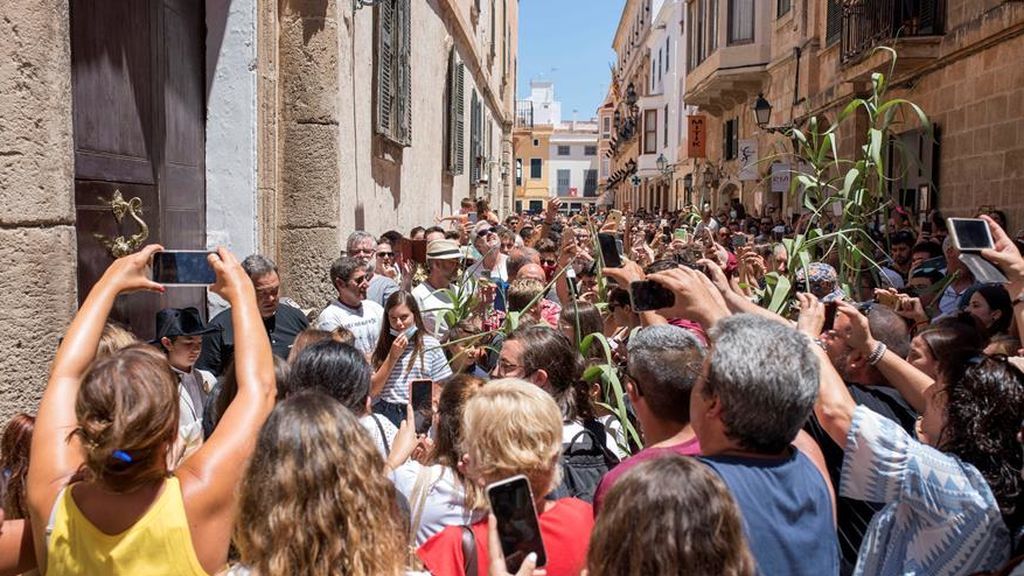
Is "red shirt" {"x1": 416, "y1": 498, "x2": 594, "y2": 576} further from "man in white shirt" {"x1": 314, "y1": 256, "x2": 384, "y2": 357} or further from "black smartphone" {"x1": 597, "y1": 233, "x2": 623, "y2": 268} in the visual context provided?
"man in white shirt" {"x1": 314, "y1": 256, "x2": 384, "y2": 357}

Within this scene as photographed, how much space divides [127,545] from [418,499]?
84 centimetres

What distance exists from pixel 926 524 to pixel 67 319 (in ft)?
9.46

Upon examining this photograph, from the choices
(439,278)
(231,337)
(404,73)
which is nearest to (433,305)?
(439,278)

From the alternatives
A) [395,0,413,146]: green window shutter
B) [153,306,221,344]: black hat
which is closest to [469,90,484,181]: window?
[395,0,413,146]: green window shutter

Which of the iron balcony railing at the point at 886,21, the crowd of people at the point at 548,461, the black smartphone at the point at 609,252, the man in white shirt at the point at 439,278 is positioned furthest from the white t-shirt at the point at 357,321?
the iron balcony railing at the point at 886,21

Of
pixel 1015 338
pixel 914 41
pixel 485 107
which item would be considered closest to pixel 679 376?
pixel 1015 338

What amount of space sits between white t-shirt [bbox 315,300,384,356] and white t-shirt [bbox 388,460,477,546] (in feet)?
7.64

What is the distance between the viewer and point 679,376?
93.7 inches

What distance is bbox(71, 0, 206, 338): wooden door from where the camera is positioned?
3902 mm

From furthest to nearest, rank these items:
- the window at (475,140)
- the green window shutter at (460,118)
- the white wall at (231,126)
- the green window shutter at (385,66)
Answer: the window at (475,140) < the green window shutter at (460,118) < the green window shutter at (385,66) < the white wall at (231,126)

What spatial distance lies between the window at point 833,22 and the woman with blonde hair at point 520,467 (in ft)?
40.9

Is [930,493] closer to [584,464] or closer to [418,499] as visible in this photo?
[584,464]

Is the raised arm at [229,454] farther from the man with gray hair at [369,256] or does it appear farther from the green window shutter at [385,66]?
the green window shutter at [385,66]

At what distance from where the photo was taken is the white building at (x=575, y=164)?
75625 millimetres
